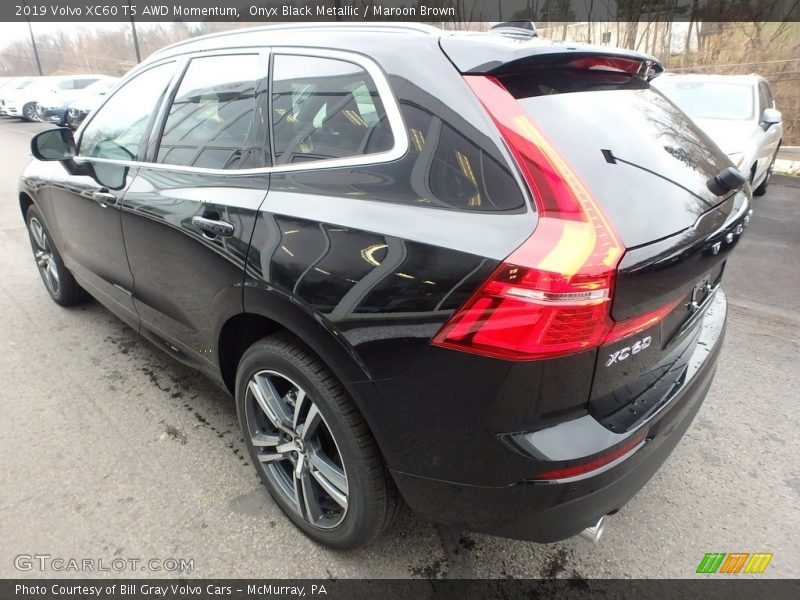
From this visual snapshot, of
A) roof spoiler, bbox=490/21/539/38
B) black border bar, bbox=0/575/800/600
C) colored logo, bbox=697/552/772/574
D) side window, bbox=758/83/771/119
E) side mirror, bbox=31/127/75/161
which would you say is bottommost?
colored logo, bbox=697/552/772/574

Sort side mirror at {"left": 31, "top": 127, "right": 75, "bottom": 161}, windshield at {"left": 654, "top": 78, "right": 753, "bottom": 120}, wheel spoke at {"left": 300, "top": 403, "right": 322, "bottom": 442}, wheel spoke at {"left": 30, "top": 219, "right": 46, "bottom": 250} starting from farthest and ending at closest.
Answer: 1. windshield at {"left": 654, "top": 78, "right": 753, "bottom": 120}
2. wheel spoke at {"left": 30, "top": 219, "right": 46, "bottom": 250}
3. side mirror at {"left": 31, "top": 127, "right": 75, "bottom": 161}
4. wheel spoke at {"left": 300, "top": 403, "right": 322, "bottom": 442}

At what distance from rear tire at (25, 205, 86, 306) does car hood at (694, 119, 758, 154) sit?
642cm

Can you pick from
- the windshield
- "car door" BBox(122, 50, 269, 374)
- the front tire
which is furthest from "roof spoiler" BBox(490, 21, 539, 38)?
the windshield

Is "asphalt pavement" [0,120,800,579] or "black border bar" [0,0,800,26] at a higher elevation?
"black border bar" [0,0,800,26]

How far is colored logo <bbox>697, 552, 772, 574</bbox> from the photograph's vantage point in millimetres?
1974

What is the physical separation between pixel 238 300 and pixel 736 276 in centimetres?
475

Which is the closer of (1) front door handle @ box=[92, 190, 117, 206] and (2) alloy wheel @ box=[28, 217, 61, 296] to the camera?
(1) front door handle @ box=[92, 190, 117, 206]

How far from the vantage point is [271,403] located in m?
2.07

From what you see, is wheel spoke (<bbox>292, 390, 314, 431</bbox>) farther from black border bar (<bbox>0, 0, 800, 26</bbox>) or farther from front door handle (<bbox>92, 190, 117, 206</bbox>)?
black border bar (<bbox>0, 0, 800, 26</bbox>)

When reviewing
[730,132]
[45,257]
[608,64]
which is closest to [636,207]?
[608,64]

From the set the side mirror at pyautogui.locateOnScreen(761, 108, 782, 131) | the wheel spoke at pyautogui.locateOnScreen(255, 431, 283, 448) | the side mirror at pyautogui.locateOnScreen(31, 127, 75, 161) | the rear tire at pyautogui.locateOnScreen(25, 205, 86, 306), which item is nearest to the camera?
the wheel spoke at pyautogui.locateOnScreen(255, 431, 283, 448)

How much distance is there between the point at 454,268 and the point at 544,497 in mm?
674

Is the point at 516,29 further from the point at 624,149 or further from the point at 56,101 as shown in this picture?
the point at 56,101

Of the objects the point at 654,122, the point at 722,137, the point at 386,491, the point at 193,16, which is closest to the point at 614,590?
the point at 386,491
